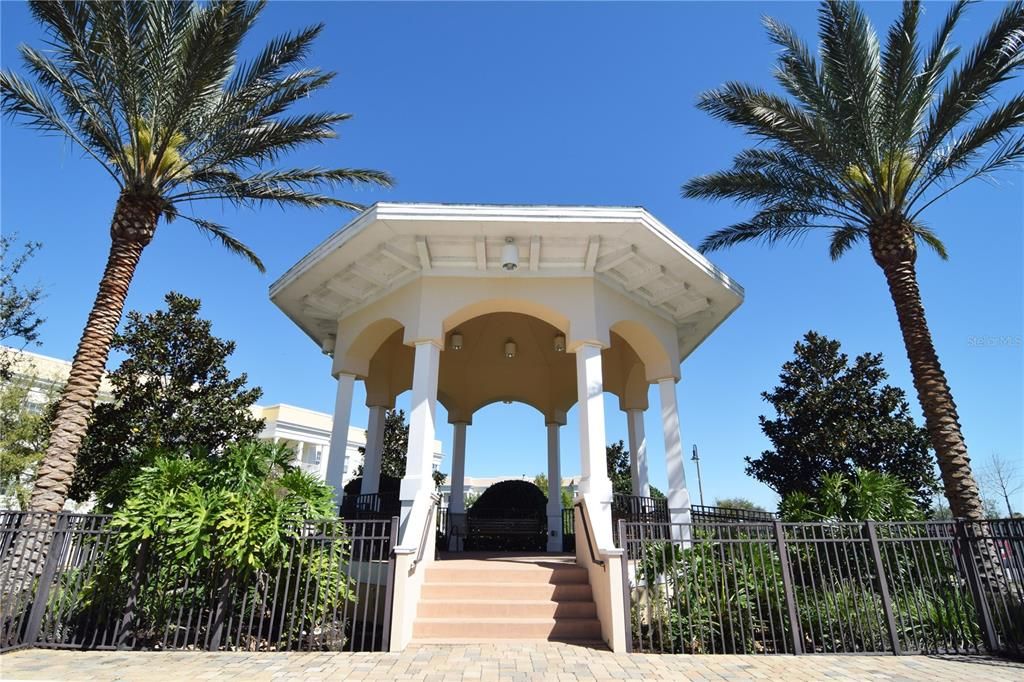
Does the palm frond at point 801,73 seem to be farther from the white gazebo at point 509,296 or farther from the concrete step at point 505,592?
the concrete step at point 505,592

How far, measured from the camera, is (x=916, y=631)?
624 centimetres

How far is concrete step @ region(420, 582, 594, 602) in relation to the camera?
6.96m

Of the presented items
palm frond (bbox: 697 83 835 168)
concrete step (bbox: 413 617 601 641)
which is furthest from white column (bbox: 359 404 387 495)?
palm frond (bbox: 697 83 835 168)

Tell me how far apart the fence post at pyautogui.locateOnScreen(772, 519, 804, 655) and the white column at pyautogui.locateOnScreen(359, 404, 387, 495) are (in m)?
7.92

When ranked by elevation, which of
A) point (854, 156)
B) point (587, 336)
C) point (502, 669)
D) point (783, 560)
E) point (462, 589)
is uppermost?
point (854, 156)

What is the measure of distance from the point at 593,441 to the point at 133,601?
6157 millimetres

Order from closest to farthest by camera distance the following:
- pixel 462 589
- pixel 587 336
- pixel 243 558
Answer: pixel 243 558 → pixel 462 589 → pixel 587 336

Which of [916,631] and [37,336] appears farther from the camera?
[37,336]

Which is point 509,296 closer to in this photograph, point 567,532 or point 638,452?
point 638,452

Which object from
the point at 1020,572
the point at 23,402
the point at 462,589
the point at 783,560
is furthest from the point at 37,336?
the point at 1020,572

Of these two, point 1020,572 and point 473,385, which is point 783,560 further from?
point 473,385

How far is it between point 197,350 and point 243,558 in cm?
849

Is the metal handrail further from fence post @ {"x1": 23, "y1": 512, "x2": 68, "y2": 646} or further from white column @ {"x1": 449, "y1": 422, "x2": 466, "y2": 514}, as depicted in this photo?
fence post @ {"x1": 23, "y1": 512, "x2": 68, "y2": 646}

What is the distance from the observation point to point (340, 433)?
9773 millimetres
